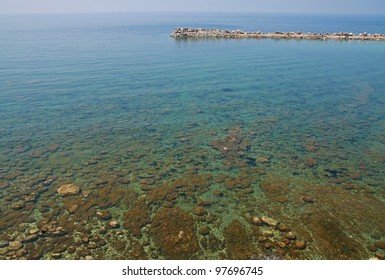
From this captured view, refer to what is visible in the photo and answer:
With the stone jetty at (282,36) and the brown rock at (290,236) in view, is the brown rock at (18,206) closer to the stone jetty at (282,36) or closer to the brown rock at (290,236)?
the brown rock at (290,236)

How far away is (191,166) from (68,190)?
318 inches

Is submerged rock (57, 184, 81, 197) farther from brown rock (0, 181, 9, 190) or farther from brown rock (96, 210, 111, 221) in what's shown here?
brown rock (0, 181, 9, 190)

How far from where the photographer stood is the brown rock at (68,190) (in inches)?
663

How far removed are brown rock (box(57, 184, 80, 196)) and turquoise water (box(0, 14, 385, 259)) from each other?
1.30 ft

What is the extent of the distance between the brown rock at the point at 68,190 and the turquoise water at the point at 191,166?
40cm

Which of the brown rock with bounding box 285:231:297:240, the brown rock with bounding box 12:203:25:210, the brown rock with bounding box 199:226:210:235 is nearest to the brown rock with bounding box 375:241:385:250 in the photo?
the brown rock with bounding box 285:231:297:240

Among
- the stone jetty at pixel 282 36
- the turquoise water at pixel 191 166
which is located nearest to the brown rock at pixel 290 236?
the turquoise water at pixel 191 166

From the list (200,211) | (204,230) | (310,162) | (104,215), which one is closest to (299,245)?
(204,230)

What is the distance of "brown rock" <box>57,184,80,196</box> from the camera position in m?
16.8

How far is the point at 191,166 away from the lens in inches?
784

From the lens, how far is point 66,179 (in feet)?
59.7

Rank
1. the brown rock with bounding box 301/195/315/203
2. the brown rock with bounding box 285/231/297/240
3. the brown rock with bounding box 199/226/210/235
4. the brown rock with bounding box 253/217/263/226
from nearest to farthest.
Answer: the brown rock with bounding box 285/231/297/240 < the brown rock with bounding box 199/226/210/235 < the brown rock with bounding box 253/217/263/226 < the brown rock with bounding box 301/195/315/203

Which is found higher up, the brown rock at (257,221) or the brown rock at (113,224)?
the brown rock at (257,221)

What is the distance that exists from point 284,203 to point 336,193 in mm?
3560
